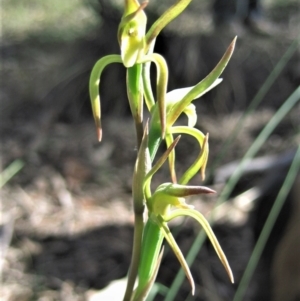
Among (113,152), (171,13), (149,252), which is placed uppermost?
(113,152)

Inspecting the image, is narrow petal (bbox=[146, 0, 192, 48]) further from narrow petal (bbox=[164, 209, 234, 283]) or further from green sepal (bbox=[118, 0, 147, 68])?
narrow petal (bbox=[164, 209, 234, 283])

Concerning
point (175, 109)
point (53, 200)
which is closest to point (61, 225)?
point (53, 200)

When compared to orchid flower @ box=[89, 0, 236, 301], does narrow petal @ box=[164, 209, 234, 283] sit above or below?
below

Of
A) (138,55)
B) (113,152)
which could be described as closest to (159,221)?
(138,55)

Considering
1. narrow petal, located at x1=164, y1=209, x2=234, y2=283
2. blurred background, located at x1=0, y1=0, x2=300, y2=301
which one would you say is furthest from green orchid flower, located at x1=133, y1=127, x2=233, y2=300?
blurred background, located at x1=0, y1=0, x2=300, y2=301

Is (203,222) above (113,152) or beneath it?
beneath

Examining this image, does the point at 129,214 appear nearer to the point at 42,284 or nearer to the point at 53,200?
the point at 53,200

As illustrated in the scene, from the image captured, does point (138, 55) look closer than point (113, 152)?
Yes

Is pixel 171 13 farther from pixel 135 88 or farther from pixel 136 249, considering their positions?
pixel 136 249
